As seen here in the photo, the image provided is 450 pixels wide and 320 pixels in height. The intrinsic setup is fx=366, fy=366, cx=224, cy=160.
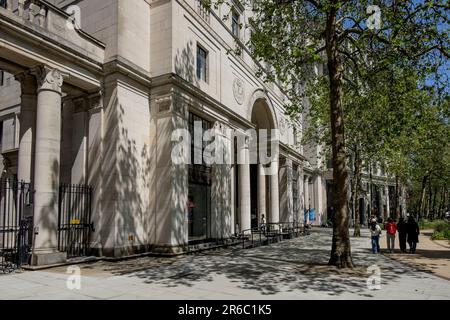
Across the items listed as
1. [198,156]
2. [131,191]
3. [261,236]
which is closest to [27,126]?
[131,191]

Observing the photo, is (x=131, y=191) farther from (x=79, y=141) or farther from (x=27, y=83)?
(x=27, y=83)

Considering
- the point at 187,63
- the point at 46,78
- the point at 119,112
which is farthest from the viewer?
the point at 187,63

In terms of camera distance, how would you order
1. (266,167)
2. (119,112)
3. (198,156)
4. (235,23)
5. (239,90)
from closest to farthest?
1. (119,112)
2. (198,156)
3. (239,90)
4. (235,23)
5. (266,167)

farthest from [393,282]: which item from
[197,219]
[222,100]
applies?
[222,100]

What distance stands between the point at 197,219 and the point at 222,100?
22.8 feet

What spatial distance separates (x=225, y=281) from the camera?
9945 mm

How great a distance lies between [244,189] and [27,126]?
524 inches

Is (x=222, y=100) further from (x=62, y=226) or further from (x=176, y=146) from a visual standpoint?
(x=62, y=226)

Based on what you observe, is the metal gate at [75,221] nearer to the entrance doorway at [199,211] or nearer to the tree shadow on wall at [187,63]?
the entrance doorway at [199,211]

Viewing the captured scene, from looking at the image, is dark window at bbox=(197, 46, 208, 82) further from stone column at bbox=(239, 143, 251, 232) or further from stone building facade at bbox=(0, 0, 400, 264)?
stone column at bbox=(239, 143, 251, 232)

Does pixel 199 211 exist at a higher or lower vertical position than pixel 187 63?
lower

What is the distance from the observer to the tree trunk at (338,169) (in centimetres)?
1227

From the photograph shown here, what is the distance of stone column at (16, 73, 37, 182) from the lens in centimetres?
1381

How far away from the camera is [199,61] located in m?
19.1
